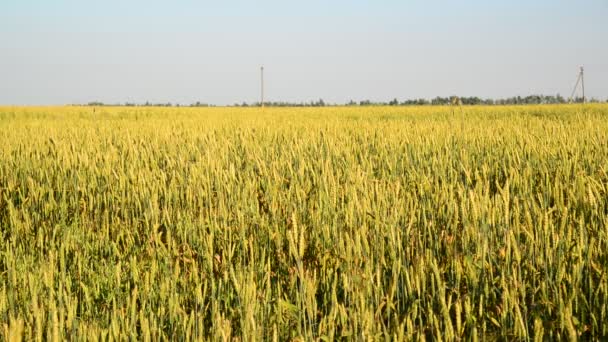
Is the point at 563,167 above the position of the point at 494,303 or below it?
above

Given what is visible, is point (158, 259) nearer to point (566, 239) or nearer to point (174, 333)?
point (174, 333)

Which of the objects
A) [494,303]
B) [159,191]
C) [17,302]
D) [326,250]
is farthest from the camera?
[159,191]

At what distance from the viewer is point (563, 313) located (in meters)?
1.64

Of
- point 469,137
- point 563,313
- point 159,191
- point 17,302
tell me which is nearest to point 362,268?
point 563,313

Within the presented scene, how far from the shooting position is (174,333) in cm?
163

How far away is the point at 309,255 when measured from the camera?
8.45 ft

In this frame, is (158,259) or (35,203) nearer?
(158,259)

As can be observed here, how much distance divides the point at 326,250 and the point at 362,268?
8.5 inches

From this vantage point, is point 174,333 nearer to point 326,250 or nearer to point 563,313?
point 326,250

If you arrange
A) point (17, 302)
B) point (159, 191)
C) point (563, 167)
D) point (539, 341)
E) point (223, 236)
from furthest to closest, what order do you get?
1. point (563, 167)
2. point (159, 191)
3. point (223, 236)
4. point (17, 302)
5. point (539, 341)

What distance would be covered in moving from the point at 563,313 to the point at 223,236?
5.03 ft

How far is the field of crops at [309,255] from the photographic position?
1.71 meters

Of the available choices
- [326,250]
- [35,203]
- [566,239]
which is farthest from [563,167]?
[35,203]

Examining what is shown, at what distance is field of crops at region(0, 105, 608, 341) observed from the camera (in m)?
1.71
